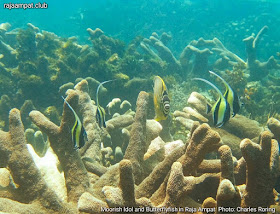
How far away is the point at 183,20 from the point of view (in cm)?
2553

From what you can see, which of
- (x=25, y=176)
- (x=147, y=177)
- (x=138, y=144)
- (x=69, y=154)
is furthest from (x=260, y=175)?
(x=25, y=176)

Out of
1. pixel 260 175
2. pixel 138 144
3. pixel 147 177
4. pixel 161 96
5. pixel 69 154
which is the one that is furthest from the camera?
pixel 138 144

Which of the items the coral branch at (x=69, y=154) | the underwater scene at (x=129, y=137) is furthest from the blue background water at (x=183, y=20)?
the coral branch at (x=69, y=154)

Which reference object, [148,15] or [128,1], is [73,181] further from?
[128,1]

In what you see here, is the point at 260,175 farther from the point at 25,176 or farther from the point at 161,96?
the point at 25,176

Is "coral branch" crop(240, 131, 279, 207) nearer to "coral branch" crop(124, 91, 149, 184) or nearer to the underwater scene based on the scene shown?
the underwater scene

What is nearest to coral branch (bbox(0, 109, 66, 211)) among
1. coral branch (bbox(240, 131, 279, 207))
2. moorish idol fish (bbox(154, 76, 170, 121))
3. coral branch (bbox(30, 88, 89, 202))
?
coral branch (bbox(30, 88, 89, 202))

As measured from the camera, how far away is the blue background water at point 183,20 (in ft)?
71.4

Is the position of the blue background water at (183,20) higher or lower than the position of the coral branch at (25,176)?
higher

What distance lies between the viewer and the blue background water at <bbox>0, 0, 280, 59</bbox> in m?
21.8

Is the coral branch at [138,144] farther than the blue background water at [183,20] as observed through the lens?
No

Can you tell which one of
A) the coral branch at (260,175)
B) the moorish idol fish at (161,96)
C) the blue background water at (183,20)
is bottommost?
the coral branch at (260,175)

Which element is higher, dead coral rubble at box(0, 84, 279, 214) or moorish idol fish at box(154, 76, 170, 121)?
moorish idol fish at box(154, 76, 170, 121)

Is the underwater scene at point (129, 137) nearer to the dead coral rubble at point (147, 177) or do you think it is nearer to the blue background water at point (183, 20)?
the dead coral rubble at point (147, 177)
